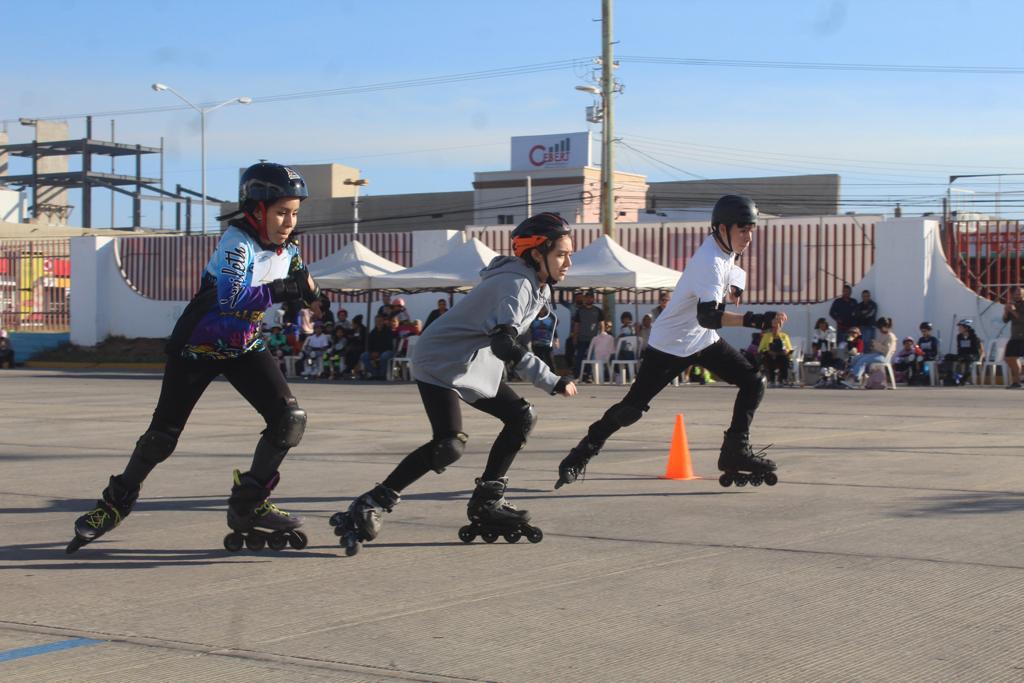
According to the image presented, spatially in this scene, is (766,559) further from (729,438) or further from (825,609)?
(729,438)

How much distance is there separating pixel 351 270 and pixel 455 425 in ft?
64.0

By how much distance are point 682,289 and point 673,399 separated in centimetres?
1071

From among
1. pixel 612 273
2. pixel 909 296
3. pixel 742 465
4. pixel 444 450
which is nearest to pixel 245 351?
pixel 444 450

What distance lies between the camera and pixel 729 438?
27.7 ft

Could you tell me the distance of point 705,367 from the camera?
857 cm

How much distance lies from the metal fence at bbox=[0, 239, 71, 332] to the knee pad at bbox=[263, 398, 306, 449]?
106ft

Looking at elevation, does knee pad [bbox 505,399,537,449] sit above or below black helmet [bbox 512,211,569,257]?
below

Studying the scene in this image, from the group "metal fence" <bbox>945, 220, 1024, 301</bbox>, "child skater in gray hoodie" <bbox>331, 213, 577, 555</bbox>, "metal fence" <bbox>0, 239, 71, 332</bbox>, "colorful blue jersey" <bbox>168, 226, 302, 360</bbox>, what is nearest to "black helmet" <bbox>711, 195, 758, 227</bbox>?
"child skater in gray hoodie" <bbox>331, 213, 577, 555</bbox>

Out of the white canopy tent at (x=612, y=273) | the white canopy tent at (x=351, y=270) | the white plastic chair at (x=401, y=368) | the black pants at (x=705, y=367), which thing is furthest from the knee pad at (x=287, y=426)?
the white plastic chair at (x=401, y=368)

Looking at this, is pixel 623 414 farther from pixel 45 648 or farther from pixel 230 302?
pixel 45 648

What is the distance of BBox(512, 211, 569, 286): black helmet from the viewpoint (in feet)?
20.8

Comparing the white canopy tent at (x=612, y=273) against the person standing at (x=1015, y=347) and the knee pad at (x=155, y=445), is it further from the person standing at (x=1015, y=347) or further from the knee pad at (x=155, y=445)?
the knee pad at (x=155, y=445)

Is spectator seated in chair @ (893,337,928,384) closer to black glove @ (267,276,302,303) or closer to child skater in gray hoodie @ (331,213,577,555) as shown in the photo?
child skater in gray hoodie @ (331,213,577,555)

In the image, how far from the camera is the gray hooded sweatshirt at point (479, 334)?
623cm
